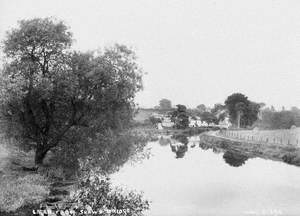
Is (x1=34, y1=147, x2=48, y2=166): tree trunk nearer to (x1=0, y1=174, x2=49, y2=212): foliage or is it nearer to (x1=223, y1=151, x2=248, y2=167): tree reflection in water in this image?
(x1=0, y1=174, x2=49, y2=212): foliage

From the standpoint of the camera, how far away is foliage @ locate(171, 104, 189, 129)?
135750 mm

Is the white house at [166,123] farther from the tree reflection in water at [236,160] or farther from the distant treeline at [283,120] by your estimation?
the tree reflection in water at [236,160]

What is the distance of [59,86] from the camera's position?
90.5 feet

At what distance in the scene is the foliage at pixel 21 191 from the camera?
18641mm

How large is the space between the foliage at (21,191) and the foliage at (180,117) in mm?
111720

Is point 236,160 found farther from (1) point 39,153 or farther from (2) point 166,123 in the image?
(2) point 166,123

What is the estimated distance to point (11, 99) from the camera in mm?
25188

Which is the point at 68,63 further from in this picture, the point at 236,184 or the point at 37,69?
the point at 236,184

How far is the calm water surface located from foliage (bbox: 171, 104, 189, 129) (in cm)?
8710

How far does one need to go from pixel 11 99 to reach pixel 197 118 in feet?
537

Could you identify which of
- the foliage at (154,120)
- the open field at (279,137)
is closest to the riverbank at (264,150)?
the open field at (279,137)

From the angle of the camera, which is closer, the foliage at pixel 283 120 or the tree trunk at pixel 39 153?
the tree trunk at pixel 39 153

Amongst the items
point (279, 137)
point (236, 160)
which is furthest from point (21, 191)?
point (279, 137)

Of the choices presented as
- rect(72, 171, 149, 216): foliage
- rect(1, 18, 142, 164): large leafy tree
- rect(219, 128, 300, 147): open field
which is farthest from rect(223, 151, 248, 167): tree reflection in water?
rect(72, 171, 149, 216): foliage
